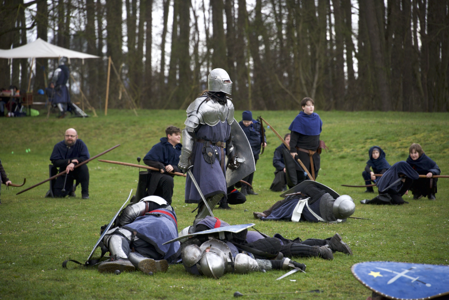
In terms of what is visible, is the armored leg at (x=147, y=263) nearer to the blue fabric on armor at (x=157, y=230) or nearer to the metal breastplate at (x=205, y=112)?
the blue fabric on armor at (x=157, y=230)

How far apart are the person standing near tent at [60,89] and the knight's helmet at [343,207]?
14334 millimetres

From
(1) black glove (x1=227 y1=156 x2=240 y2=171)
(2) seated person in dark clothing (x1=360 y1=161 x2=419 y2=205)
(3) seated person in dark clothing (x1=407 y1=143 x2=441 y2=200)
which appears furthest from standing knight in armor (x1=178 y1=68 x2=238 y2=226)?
(3) seated person in dark clothing (x1=407 y1=143 x2=441 y2=200)

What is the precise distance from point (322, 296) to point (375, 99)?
2390 centimetres

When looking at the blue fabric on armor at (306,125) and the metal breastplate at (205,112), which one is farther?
the blue fabric on armor at (306,125)

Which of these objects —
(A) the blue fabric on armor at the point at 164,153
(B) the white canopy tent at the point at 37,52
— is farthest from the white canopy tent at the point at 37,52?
(A) the blue fabric on armor at the point at 164,153

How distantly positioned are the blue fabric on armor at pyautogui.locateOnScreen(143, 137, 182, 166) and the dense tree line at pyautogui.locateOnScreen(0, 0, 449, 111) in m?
17.3

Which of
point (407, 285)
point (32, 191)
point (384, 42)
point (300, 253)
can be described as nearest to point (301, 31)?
point (384, 42)

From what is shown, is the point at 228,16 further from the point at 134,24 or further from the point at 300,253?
the point at 300,253

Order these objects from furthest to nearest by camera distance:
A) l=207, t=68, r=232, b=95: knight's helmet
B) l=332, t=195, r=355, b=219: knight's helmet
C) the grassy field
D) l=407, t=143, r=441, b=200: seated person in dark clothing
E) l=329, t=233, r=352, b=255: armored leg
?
l=407, t=143, r=441, b=200: seated person in dark clothing, l=332, t=195, r=355, b=219: knight's helmet, l=207, t=68, r=232, b=95: knight's helmet, l=329, t=233, r=352, b=255: armored leg, the grassy field

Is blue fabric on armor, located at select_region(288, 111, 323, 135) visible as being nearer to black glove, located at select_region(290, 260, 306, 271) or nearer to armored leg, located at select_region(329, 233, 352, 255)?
→ armored leg, located at select_region(329, 233, 352, 255)

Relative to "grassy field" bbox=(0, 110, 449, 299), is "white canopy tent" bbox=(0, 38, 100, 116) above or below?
above

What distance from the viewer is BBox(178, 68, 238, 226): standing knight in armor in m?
5.19

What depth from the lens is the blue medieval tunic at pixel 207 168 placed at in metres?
5.14

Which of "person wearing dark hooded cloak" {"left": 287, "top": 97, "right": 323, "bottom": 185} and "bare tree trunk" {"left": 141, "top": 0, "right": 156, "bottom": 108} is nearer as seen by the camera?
"person wearing dark hooded cloak" {"left": 287, "top": 97, "right": 323, "bottom": 185}
